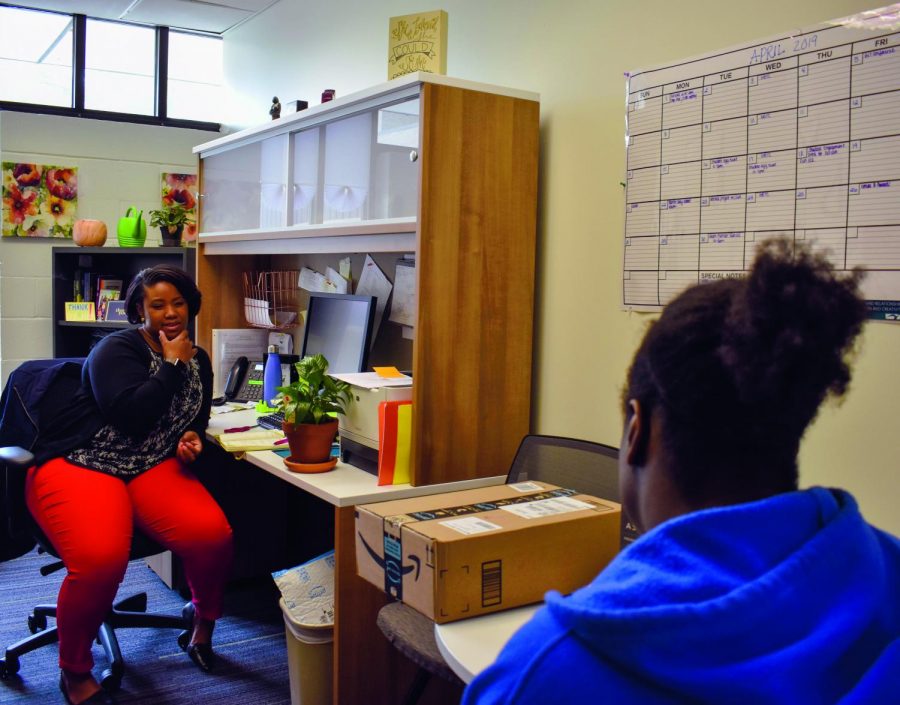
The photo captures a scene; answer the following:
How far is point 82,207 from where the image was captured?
470cm

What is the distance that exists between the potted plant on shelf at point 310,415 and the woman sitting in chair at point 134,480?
50 cm

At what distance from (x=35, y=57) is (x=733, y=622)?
496 cm

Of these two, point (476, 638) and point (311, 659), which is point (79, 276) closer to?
point (311, 659)

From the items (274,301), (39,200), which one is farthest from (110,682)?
(39,200)

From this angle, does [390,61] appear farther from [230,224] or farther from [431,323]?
[230,224]

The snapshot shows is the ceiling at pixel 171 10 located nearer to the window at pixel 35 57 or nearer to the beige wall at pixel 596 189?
the window at pixel 35 57

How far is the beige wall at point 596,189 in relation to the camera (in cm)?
178

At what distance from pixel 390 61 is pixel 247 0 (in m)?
1.83

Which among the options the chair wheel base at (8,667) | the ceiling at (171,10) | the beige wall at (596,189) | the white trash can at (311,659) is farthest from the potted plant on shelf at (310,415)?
the ceiling at (171,10)

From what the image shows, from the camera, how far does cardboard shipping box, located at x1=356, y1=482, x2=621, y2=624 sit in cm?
154

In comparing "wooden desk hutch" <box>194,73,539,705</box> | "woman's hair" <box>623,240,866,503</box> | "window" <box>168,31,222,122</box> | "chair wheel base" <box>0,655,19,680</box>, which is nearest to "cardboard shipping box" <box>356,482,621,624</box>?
"wooden desk hutch" <box>194,73,539,705</box>

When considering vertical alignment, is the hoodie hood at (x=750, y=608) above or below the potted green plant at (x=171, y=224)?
below

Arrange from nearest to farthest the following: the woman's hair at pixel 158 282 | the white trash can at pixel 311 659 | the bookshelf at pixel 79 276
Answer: the white trash can at pixel 311 659 → the woman's hair at pixel 158 282 → the bookshelf at pixel 79 276

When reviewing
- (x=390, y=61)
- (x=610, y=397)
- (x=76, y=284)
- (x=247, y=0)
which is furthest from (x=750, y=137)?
(x=76, y=284)
